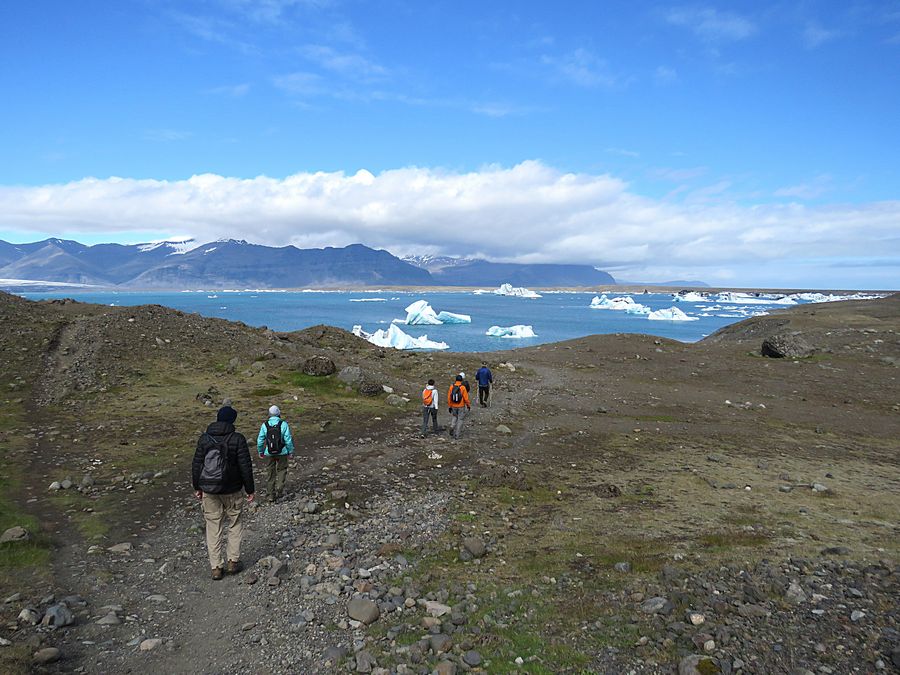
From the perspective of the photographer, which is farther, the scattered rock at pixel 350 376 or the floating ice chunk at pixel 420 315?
the floating ice chunk at pixel 420 315

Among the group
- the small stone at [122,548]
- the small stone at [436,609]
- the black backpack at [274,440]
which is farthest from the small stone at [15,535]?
the small stone at [436,609]

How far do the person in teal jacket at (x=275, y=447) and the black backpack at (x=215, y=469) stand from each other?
2620 mm

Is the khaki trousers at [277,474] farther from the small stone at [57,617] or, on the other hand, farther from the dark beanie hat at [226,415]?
the small stone at [57,617]

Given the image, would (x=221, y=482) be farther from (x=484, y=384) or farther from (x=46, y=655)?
(x=484, y=384)

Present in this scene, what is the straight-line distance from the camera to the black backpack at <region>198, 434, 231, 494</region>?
25.7ft

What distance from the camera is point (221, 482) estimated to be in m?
7.85

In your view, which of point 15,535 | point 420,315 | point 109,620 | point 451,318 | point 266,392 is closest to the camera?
point 109,620

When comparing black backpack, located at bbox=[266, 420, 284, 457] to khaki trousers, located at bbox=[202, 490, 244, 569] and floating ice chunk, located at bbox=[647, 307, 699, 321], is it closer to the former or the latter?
khaki trousers, located at bbox=[202, 490, 244, 569]

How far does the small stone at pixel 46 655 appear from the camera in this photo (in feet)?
18.3

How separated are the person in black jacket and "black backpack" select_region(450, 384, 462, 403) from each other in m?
9.28

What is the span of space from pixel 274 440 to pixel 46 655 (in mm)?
5294

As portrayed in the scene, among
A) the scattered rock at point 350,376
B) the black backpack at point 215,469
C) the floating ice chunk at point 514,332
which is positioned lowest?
the floating ice chunk at point 514,332

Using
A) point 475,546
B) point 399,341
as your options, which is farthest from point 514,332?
point 475,546

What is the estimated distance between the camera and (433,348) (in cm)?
6172
